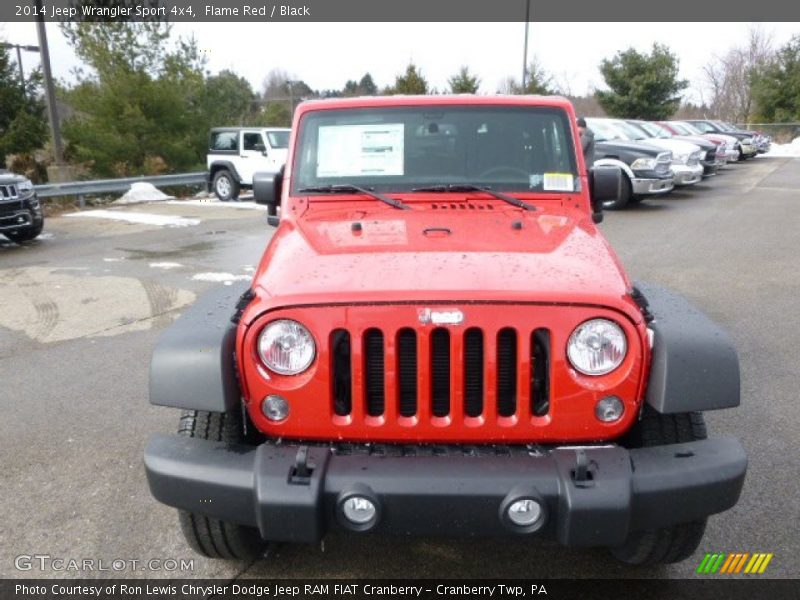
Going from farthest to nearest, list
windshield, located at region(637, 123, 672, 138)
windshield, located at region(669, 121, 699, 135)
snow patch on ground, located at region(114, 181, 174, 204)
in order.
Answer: windshield, located at region(669, 121, 699, 135) < windshield, located at region(637, 123, 672, 138) < snow patch on ground, located at region(114, 181, 174, 204)

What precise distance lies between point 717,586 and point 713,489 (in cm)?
76

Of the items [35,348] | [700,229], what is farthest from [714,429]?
[700,229]

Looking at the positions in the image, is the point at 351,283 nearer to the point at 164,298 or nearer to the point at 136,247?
the point at 164,298

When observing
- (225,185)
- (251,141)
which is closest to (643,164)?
(251,141)

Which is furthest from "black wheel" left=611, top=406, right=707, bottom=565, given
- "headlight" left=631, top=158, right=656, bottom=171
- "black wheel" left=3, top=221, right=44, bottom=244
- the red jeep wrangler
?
"headlight" left=631, top=158, right=656, bottom=171

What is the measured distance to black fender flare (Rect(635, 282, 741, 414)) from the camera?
7.32 feet

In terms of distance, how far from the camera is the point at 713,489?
2189 millimetres

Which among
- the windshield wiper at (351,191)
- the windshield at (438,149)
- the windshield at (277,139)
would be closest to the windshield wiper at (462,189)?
the windshield at (438,149)

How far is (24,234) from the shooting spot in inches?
412

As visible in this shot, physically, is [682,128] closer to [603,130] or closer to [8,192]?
[603,130]

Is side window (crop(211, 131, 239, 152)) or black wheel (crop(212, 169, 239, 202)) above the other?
side window (crop(211, 131, 239, 152))

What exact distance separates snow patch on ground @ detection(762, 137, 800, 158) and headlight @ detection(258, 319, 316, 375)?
32.0m

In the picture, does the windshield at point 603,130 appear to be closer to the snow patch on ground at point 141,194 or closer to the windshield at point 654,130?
the windshield at point 654,130

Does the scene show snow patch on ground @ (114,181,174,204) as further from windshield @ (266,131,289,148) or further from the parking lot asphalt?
the parking lot asphalt
